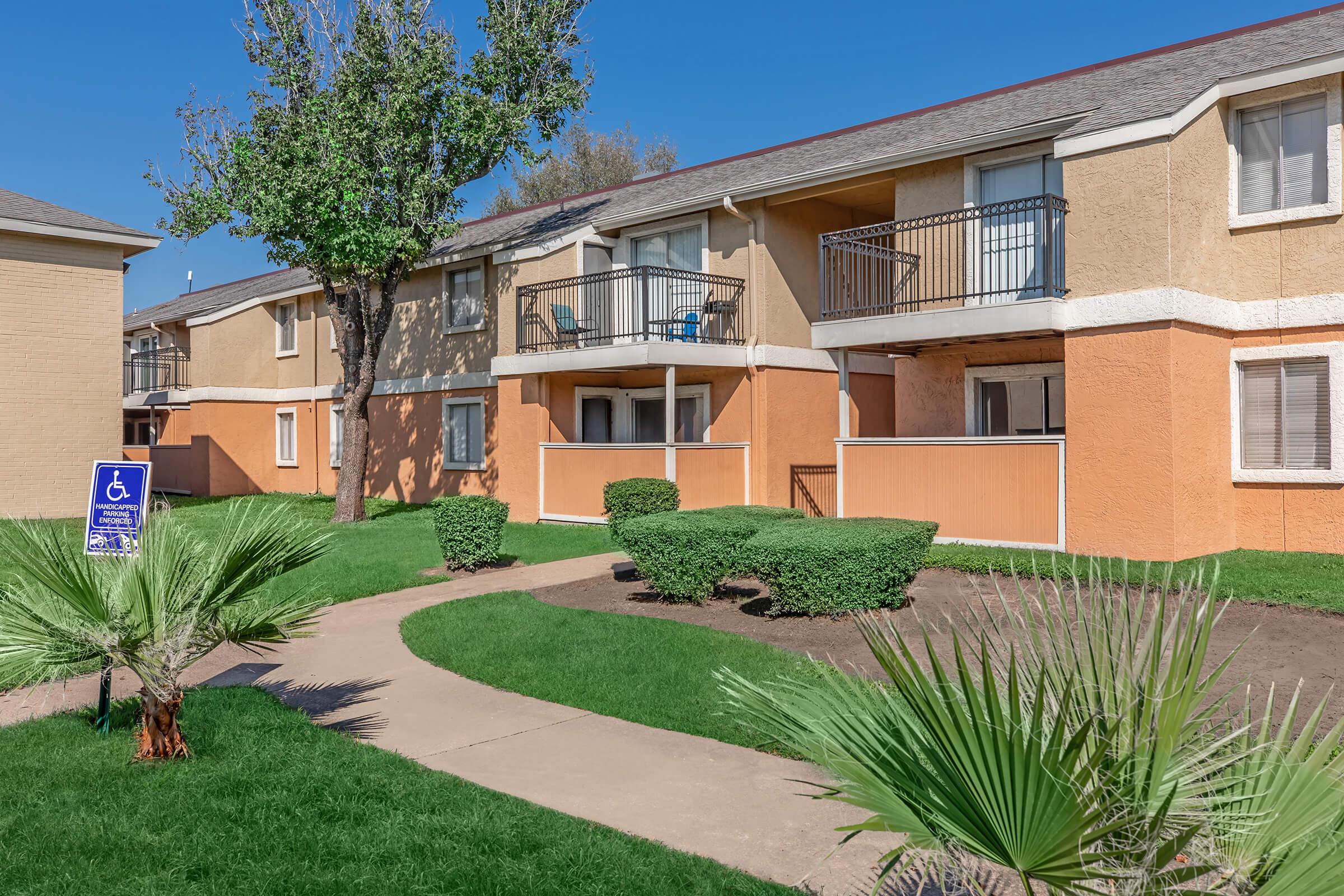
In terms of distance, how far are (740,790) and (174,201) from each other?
60.1 ft

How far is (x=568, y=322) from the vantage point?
62.8ft

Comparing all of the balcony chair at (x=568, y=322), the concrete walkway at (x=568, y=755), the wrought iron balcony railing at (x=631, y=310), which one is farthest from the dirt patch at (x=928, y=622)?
the balcony chair at (x=568, y=322)

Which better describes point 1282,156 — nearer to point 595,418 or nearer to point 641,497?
point 641,497

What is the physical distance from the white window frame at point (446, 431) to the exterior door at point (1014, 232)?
1145 cm

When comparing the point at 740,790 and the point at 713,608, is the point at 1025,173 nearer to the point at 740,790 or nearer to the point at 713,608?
the point at 713,608

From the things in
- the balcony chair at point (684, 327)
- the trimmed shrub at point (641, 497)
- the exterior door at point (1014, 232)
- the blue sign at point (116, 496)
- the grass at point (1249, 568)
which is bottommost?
the grass at point (1249, 568)

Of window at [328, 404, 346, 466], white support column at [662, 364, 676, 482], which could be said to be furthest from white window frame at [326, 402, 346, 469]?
white support column at [662, 364, 676, 482]

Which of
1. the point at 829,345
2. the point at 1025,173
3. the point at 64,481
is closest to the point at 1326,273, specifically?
the point at 1025,173

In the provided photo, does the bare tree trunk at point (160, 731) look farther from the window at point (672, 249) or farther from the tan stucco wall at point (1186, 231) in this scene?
the window at point (672, 249)

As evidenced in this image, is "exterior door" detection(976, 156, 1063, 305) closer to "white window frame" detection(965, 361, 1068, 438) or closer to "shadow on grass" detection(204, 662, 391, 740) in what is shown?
"white window frame" detection(965, 361, 1068, 438)

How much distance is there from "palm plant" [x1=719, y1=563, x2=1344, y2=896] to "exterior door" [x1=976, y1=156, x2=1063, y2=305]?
12.1 meters

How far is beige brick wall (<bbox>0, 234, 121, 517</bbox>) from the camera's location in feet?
66.4

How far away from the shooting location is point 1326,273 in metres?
11.9

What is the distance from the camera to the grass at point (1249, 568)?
9.49 m
